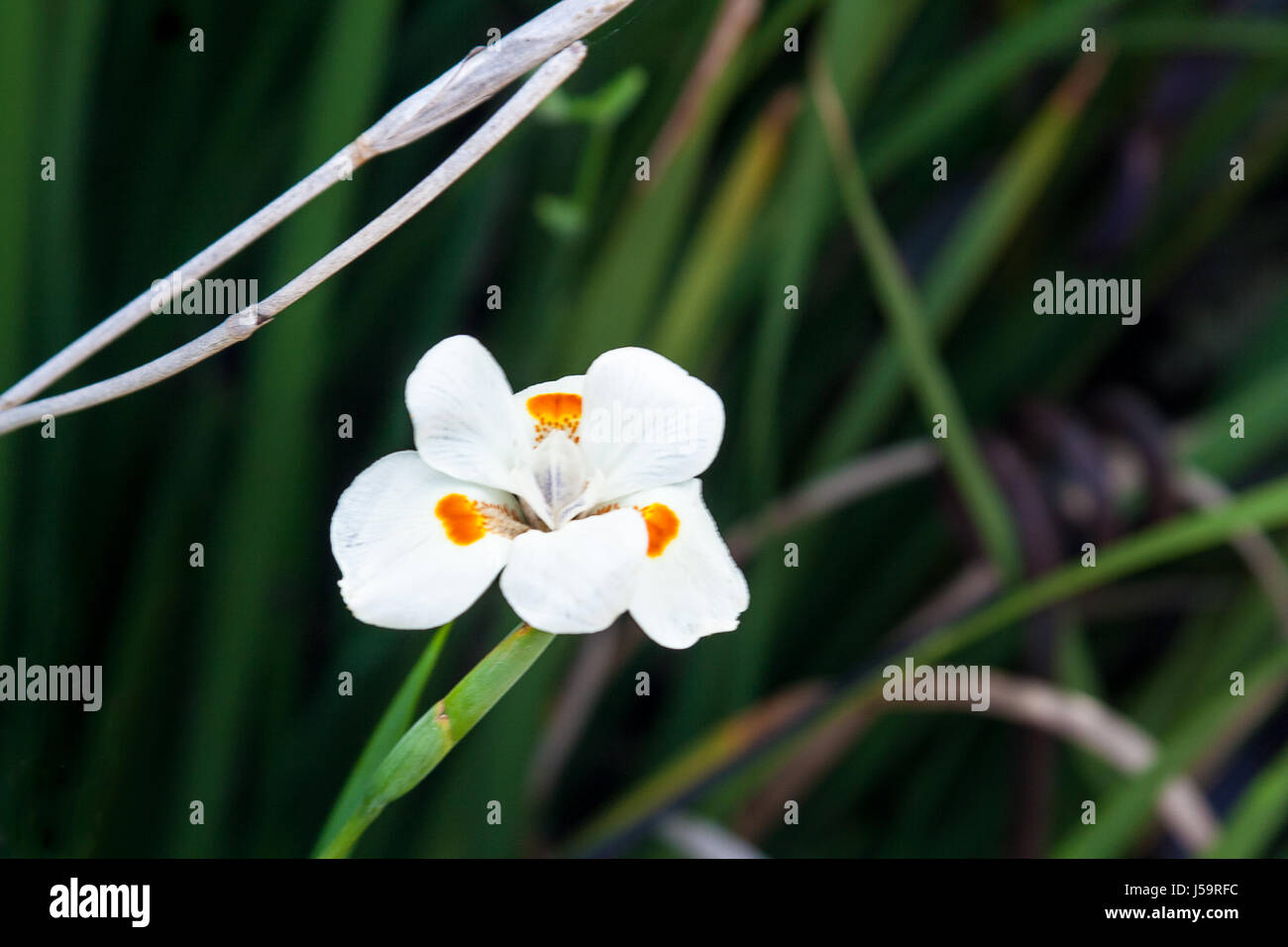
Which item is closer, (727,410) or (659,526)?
(659,526)

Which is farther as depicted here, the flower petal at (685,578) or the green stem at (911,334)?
the green stem at (911,334)

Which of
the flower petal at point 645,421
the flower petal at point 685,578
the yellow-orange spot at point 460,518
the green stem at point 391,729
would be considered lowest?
the green stem at point 391,729

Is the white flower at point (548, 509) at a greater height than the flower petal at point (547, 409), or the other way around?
the flower petal at point (547, 409)

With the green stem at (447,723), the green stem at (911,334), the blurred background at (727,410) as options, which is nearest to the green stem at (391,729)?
the green stem at (447,723)

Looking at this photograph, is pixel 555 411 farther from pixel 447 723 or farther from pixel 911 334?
pixel 911 334

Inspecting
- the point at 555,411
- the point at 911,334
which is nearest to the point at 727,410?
the point at 911,334

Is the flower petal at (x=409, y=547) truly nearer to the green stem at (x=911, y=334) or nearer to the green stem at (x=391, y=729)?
the green stem at (x=391, y=729)

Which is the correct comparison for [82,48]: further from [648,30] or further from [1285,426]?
[1285,426]

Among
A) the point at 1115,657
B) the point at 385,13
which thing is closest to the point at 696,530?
the point at 385,13
